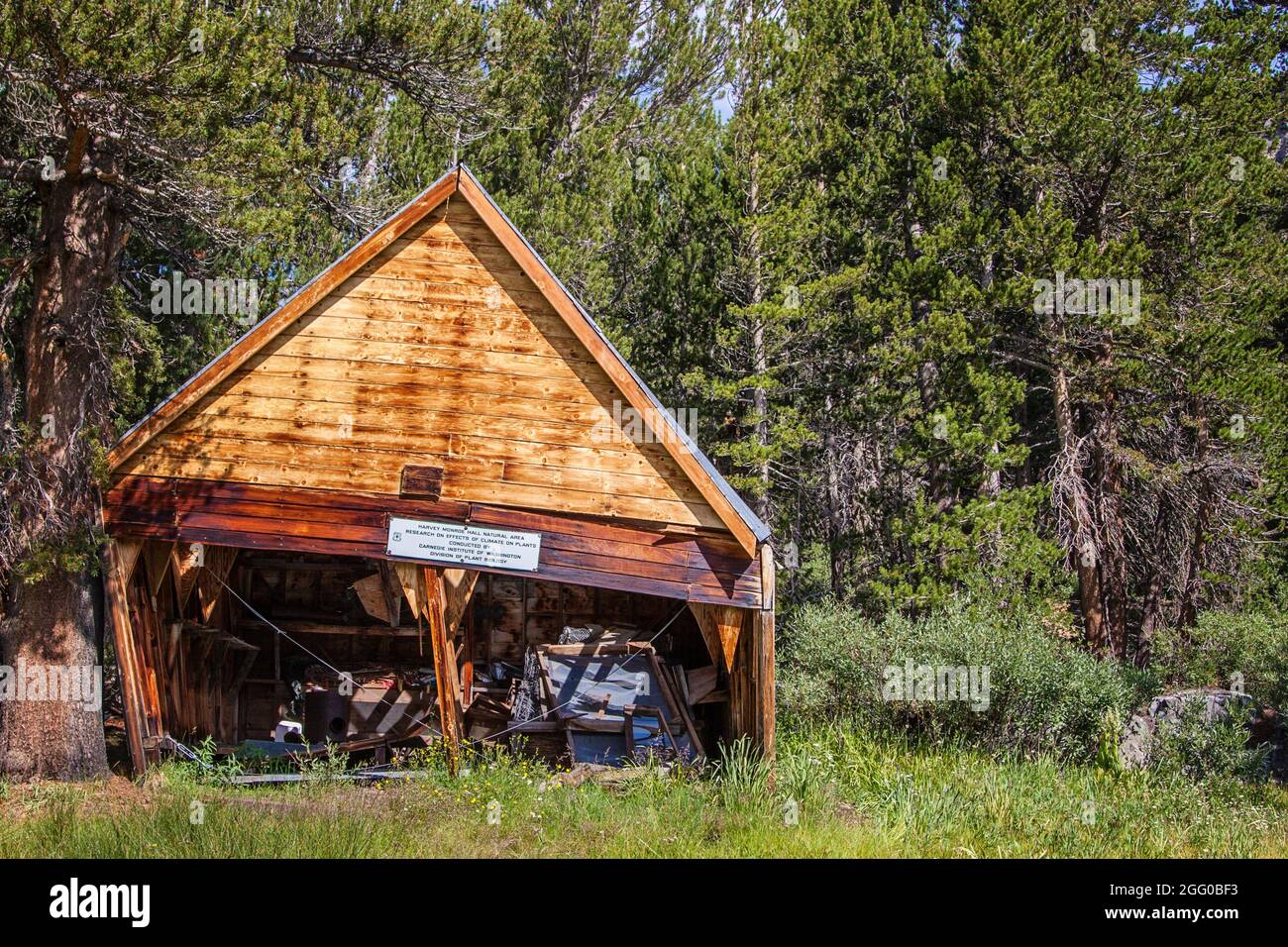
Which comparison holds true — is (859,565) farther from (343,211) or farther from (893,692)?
(343,211)

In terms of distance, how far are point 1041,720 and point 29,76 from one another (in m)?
12.0

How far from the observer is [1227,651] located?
54.7 feet

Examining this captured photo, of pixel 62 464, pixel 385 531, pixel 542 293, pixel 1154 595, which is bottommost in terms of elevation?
pixel 1154 595

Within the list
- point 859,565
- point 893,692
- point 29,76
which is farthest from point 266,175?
point 859,565

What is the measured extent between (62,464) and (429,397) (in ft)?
11.8

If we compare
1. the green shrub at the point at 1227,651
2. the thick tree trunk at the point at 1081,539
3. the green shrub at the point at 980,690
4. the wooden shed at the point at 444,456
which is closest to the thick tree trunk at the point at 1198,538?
the green shrub at the point at 1227,651

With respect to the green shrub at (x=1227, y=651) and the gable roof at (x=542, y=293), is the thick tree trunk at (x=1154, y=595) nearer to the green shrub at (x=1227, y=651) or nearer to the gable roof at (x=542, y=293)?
the green shrub at (x=1227, y=651)

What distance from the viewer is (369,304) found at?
9.98 m

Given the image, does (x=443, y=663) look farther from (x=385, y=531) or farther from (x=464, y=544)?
(x=385, y=531)

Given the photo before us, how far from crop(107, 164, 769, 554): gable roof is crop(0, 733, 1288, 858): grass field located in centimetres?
242

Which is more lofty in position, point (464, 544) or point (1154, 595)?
point (464, 544)

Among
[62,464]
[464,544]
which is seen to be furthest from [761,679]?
[62,464]

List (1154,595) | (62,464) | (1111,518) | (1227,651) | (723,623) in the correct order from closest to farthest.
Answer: (723,623) < (62,464) < (1227,651) < (1111,518) < (1154,595)

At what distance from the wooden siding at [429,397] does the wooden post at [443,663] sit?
0.96 metres
